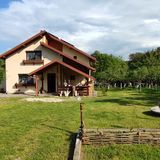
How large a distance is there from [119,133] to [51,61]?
2437cm

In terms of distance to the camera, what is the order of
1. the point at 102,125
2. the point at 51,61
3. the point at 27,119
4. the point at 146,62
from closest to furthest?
the point at 102,125 → the point at 27,119 → the point at 51,61 → the point at 146,62

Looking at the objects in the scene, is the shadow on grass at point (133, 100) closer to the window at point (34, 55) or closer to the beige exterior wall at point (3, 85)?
the window at point (34, 55)

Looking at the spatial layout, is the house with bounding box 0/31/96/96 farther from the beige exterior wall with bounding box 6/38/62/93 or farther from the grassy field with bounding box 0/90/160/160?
the grassy field with bounding box 0/90/160/160

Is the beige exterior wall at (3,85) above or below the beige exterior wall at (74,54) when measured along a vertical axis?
below

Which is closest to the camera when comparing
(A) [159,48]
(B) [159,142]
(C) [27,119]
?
(B) [159,142]

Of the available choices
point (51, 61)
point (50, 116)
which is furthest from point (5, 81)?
point (50, 116)

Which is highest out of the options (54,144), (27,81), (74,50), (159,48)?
(159,48)

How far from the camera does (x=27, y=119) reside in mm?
16766

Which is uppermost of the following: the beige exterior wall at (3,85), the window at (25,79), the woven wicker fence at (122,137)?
the window at (25,79)

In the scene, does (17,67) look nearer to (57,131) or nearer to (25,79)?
(25,79)

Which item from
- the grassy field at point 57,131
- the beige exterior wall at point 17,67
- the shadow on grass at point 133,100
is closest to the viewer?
the grassy field at point 57,131

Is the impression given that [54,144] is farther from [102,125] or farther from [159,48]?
[159,48]

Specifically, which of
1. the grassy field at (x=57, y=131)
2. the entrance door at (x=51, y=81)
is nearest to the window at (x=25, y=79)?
the entrance door at (x=51, y=81)

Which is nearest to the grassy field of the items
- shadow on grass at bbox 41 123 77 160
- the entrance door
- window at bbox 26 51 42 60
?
shadow on grass at bbox 41 123 77 160
